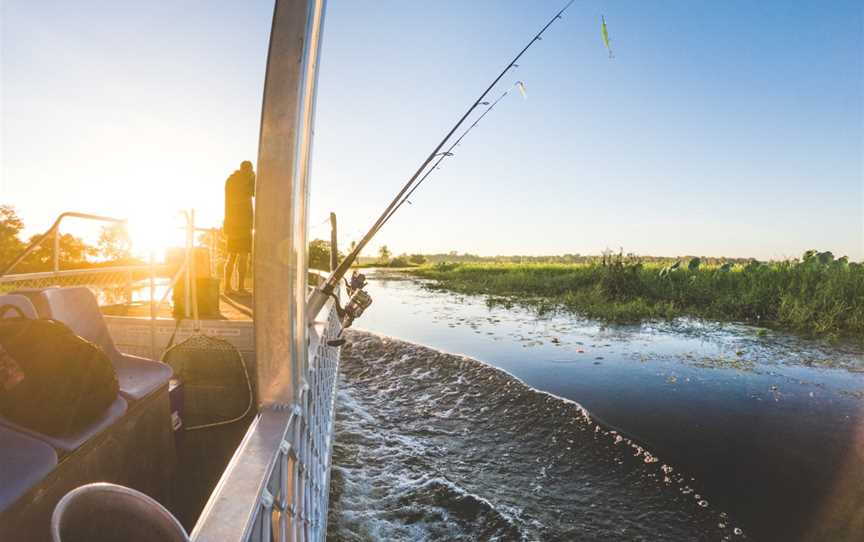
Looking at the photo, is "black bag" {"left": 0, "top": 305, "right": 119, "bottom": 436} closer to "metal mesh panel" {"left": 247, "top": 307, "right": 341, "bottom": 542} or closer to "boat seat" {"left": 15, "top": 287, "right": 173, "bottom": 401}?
"boat seat" {"left": 15, "top": 287, "right": 173, "bottom": 401}

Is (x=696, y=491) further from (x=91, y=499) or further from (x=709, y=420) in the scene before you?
(x=91, y=499)

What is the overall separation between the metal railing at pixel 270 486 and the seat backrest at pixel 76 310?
1429 mm

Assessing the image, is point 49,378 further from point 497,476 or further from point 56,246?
point 497,476

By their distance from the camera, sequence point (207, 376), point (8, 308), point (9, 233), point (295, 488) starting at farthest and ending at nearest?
point (9, 233), point (207, 376), point (8, 308), point (295, 488)

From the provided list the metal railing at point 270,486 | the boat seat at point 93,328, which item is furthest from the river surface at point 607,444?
the boat seat at point 93,328

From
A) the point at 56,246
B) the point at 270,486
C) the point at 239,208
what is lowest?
the point at 270,486

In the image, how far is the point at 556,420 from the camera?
5.19m

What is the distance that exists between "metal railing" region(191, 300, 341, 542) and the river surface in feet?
5.84

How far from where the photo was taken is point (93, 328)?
2.57m

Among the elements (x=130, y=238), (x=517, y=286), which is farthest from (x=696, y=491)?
(x=517, y=286)

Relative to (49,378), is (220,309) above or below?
below

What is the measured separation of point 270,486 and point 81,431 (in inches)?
35.1

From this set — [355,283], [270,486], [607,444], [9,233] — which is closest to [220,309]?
[355,283]

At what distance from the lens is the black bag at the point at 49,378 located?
1.53 m
